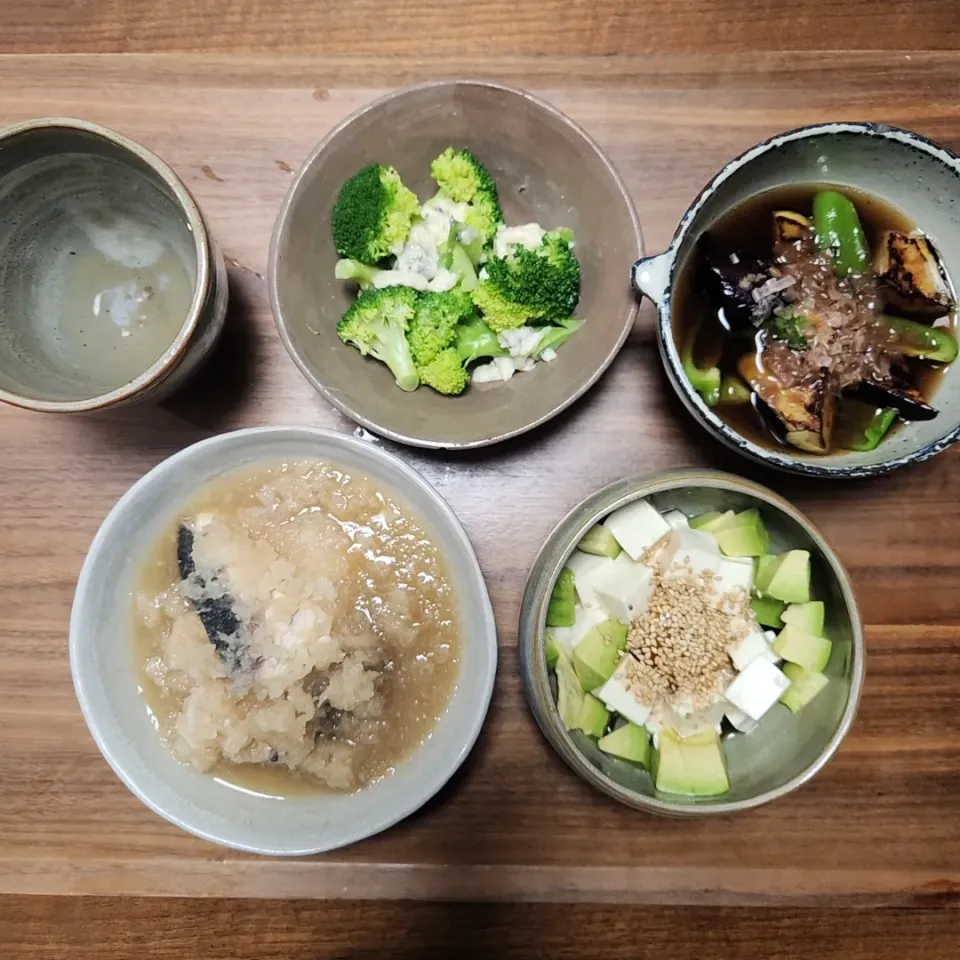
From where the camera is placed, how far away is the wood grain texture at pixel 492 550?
1.61 meters

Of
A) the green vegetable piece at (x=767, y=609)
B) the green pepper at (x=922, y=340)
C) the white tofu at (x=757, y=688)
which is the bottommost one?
the white tofu at (x=757, y=688)

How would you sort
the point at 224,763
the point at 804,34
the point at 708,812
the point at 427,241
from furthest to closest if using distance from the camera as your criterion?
1. the point at 804,34
2. the point at 427,241
3. the point at 224,763
4. the point at 708,812

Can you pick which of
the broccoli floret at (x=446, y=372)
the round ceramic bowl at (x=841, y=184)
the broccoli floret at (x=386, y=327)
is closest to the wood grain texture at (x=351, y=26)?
the round ceramic bowl at (x=841, y=184)

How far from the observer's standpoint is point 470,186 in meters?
1.55

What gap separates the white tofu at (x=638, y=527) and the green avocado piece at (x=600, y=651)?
147 mm

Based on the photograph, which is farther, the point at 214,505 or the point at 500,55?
the point at 500,55

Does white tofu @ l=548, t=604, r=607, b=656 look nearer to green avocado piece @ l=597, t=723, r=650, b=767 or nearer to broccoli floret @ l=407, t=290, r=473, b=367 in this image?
green avocado piece @ l=597, t=723, r=650, b=767

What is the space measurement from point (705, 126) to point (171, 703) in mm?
1615

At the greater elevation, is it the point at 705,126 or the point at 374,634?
the point at 705,126

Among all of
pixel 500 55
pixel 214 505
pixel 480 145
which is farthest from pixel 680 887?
pixel 500 55

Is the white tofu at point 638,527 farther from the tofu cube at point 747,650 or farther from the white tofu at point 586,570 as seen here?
the tofu cube at point 747,650

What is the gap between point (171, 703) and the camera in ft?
4.92

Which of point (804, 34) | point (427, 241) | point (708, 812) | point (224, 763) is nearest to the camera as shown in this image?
point (708, 812)

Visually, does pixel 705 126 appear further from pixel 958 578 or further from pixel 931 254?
pixel 958 578
